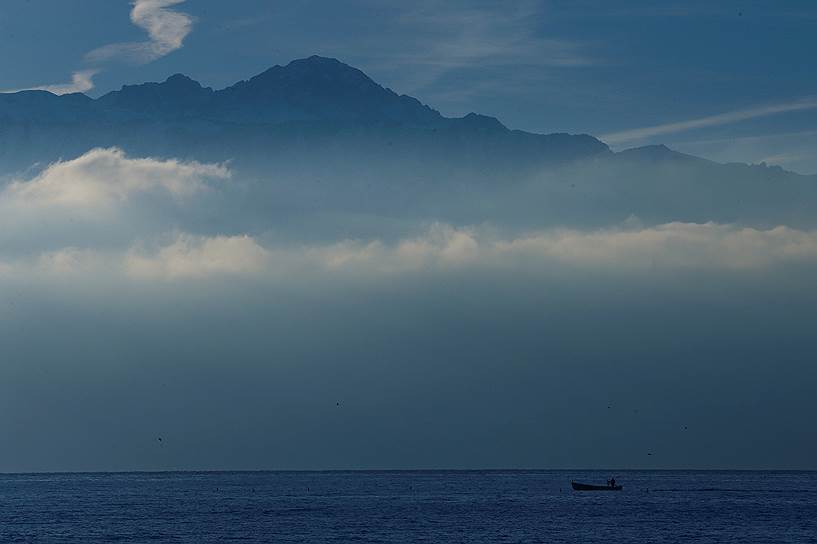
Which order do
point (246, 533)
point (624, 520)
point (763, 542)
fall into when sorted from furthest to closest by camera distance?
point (624, 520)
point (246, 533)
point (763, 542)

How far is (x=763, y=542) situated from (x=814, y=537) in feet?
38.0

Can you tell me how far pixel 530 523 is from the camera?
19050 cm

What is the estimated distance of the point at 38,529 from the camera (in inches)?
7111

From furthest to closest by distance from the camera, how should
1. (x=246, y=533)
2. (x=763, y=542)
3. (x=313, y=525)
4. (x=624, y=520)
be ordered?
(x=624, y=520) < (x=313, y=525) < (x=246, y=533) < (x=763, y=542)

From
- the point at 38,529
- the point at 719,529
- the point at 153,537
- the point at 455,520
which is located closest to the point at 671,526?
the point at 719,529

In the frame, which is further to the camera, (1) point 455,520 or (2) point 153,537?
(1) point 455,520

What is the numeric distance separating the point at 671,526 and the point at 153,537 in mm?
82737

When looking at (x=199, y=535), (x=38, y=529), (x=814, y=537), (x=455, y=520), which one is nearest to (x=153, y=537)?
(x=199, y=535)

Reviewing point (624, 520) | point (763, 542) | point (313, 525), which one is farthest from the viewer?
point (624, 520)

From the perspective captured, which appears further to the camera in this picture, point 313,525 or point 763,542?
point 313,525

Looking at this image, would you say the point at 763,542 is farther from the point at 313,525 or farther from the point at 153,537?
the point at 153,537

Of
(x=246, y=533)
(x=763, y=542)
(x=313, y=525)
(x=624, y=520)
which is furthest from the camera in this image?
(x=624, y=520)

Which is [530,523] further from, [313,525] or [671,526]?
[313,525]

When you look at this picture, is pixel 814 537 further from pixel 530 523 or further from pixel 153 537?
pixel 153 537
